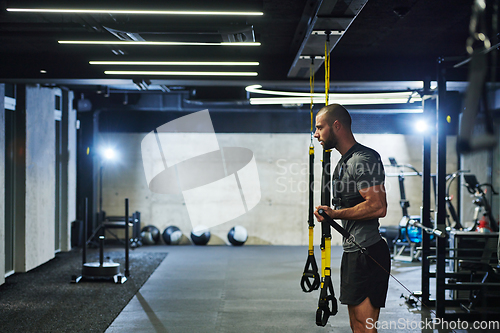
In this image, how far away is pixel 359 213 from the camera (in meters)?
2.16

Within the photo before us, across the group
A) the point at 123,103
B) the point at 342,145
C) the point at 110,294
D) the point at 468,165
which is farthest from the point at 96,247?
the point at 468,165

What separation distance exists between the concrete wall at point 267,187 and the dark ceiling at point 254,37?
3787 millimetres

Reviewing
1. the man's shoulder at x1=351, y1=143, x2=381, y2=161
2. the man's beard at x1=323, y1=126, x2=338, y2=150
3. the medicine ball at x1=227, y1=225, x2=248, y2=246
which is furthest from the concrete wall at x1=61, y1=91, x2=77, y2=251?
the man's shoulder at x1=351, y1=143, x2=381, y2=161

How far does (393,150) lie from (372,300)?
21.9 ft

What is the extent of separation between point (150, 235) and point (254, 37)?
557 cm

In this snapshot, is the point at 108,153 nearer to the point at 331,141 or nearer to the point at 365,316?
the point at 331,141

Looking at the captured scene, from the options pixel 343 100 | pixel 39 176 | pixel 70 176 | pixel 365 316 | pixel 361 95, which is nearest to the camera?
pixel 365 316

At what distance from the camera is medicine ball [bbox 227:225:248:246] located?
26.8 feet

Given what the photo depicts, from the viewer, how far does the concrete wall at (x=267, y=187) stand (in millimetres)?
8461

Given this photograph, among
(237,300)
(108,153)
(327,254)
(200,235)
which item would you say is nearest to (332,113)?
(327,254)

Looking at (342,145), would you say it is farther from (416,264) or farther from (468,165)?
(468,165)

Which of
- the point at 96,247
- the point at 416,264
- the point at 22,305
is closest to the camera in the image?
the point at 22,305

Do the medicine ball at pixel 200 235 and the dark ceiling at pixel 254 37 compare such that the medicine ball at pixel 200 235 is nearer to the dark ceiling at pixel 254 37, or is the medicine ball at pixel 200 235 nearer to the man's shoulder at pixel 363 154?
the dark ceiling at pixel 254 37

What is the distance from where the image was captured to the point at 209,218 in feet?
27.8
